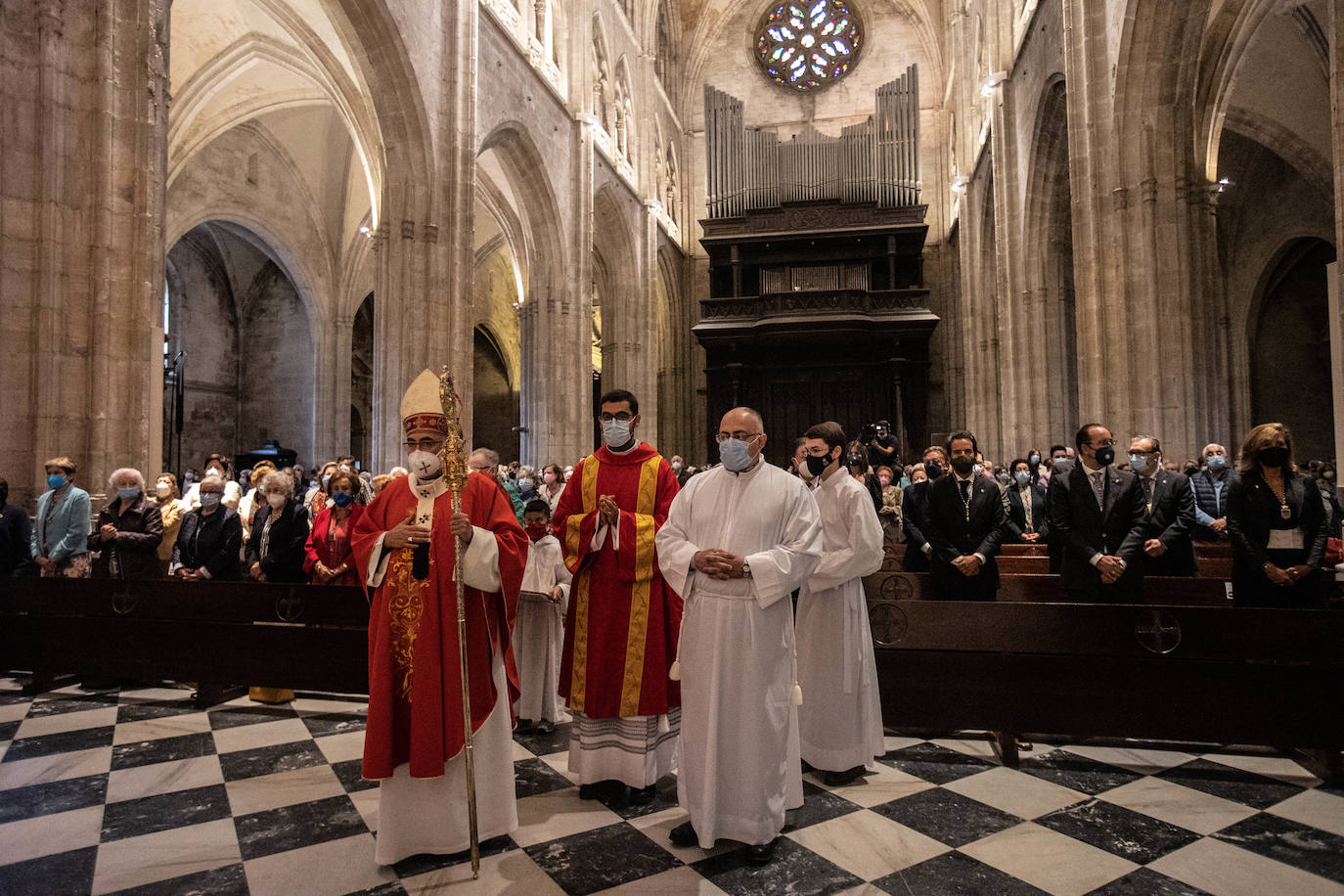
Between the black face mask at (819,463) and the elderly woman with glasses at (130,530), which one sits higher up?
the black face mask at (819,463)

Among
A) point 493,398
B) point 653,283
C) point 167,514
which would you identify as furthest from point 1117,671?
point 493,398

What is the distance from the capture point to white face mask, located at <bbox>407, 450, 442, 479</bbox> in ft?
10.8

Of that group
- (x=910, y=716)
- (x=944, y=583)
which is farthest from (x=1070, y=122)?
(x=910, y=716)

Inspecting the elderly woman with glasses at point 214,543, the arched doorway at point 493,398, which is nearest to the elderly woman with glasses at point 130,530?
the elderly woman with glasses at point 214,543

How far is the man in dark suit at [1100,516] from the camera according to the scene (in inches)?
178

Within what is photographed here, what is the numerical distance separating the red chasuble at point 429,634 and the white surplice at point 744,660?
0.73m

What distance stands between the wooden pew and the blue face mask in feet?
9.34

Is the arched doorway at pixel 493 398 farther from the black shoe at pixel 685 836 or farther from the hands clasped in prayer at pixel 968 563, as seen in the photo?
the black shoe at pixel 685 836

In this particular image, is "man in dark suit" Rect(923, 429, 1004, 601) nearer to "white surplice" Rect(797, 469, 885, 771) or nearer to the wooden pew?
"white surplice" Rect(797, 469, 885, 771)

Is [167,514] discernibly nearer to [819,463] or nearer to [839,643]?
[819,463]

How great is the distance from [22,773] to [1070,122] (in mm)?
12443

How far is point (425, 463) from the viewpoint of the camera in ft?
10.9

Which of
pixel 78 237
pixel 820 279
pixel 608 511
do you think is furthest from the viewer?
pixel 820 279

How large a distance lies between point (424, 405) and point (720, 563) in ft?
4.42
